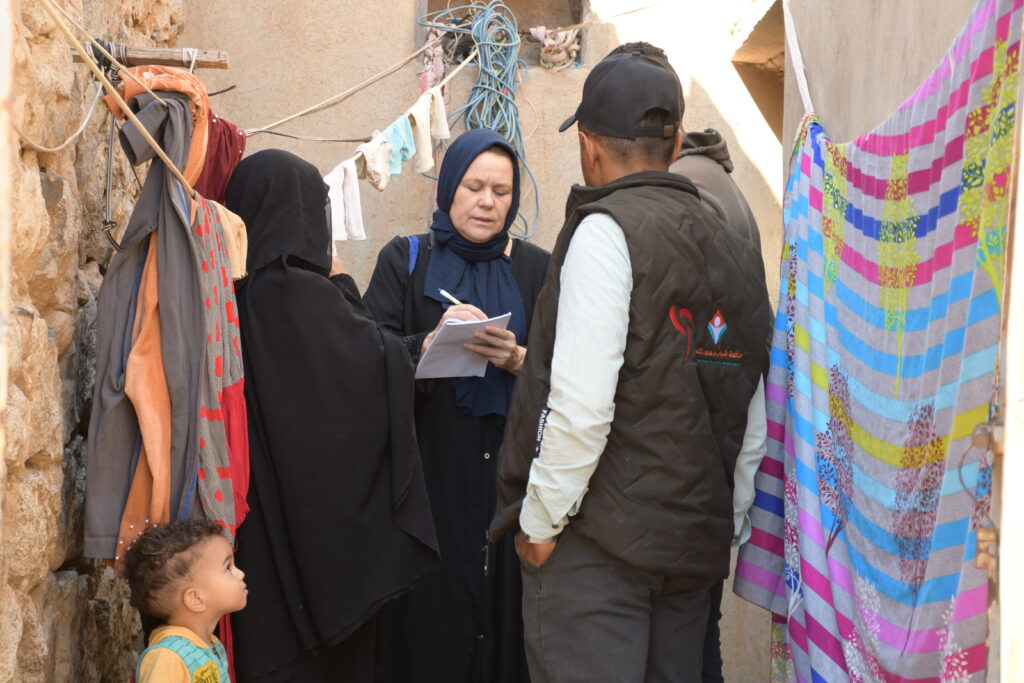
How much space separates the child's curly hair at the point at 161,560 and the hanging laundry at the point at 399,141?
2051 mm

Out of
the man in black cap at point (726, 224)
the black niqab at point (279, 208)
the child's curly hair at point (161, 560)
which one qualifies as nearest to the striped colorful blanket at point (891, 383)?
the man in black cap at point (726, 224)

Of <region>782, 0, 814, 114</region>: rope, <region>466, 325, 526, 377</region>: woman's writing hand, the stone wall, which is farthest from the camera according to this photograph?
<region>782, 0, 814, 114</region>: rope

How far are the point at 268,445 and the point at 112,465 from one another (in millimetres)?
510

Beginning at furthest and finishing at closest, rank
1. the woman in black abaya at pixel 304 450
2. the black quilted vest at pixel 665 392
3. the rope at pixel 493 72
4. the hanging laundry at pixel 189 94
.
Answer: the rope at pixel 493 72 < the woman in black abaya at pixel 304 450 < the hanging laundry at pixel 189 94 < the black quilted vest at pixel 665 392

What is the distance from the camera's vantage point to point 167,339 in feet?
8.37

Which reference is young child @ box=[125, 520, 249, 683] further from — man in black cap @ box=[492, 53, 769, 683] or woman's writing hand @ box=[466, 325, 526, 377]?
woman's writing hand @ box=[466, 325, 526, 377]

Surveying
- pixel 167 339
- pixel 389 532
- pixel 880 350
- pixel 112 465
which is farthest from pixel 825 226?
pixel 112 465

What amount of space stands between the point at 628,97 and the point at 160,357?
1.21 m

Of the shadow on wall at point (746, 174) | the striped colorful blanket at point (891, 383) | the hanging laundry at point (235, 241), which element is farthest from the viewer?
the shadow on wall at point (746, 174)

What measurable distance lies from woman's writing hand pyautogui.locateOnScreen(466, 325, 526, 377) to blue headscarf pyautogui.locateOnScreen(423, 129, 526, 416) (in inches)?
7.1

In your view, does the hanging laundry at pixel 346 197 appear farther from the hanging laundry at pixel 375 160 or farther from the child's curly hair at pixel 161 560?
the child's curly hair at pixel 161 560

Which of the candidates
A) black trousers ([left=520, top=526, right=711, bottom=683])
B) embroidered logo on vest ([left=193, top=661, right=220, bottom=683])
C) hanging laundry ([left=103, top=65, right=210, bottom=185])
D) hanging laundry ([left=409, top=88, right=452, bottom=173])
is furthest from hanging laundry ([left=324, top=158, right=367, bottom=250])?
black trousers ([left=520, top=526, right=711, bottom=683])

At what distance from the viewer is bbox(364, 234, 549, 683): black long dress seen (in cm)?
347

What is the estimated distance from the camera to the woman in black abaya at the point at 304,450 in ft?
9.61
